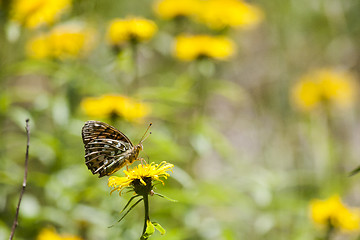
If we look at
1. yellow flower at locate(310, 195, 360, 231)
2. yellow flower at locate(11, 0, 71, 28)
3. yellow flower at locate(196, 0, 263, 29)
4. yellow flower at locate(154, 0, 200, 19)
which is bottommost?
yellow flower at locate(310, 195, 360, 231)

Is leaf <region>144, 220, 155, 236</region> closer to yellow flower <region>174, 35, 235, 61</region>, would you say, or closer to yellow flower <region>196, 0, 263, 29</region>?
yellow flower <region>174, 35, 235, 61</region>

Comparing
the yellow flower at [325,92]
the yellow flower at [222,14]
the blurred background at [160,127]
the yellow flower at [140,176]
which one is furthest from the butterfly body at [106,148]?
the yellow flower at [325,92]

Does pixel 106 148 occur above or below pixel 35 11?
below

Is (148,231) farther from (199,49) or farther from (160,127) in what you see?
(160,127)

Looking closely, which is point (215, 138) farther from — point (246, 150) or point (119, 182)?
point (246, 150)

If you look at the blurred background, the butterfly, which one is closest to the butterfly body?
the butterfly

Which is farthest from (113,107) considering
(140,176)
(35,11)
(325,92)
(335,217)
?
(325,92)
